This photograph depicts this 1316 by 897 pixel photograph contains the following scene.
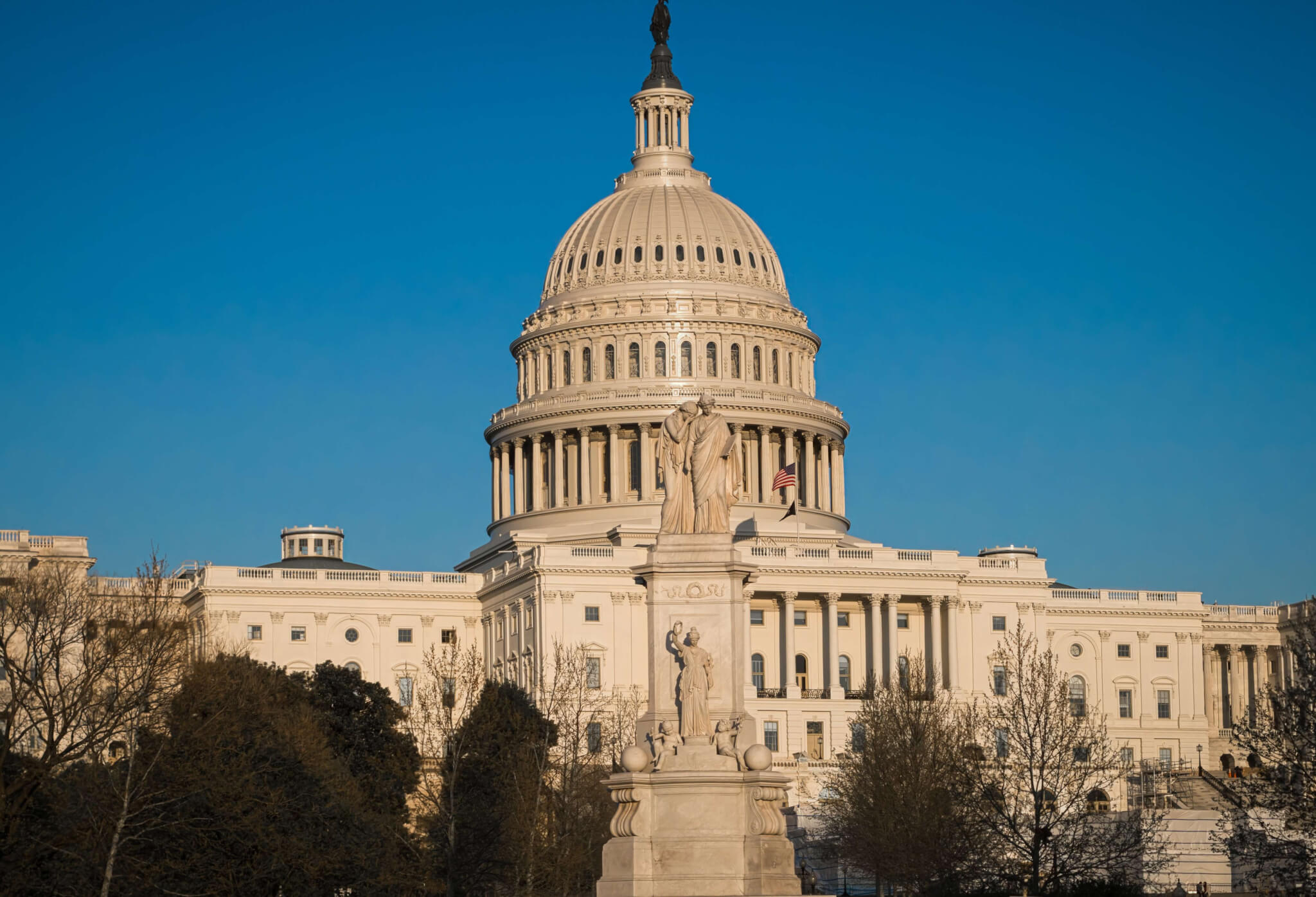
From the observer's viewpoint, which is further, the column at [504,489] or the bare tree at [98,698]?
the column at [504,489]

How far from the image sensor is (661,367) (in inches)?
6718

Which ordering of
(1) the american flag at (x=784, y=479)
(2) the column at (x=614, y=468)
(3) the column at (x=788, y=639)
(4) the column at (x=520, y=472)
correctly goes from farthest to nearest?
(4) the column at (x=520, y=472), (2) the column at (x=614, y=468), (3) the column at (x=788, y=639), (1) the american flag at (x=784, y=479)

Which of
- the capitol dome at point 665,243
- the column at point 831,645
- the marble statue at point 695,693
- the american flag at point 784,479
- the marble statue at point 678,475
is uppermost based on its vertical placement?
the capitol dome at point 665,243

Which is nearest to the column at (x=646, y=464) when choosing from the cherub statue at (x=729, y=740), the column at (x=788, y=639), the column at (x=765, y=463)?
the column at (x=765, y=463)

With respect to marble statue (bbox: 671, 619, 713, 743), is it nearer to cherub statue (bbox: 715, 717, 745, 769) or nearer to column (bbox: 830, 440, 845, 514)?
cherub statue (bbox: 715, 717, 745, 769)

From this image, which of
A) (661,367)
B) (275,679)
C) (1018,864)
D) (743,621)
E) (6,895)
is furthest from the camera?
(661,367)

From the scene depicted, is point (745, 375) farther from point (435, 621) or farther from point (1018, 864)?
point (1018, 864)

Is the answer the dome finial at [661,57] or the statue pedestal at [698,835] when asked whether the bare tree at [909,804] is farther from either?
the dome finial at [661,57]

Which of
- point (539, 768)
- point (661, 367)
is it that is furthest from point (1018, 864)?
point (661, 367)

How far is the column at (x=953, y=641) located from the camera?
149875 millimetres

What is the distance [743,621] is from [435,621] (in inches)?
4322

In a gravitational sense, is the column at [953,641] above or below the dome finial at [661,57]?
below

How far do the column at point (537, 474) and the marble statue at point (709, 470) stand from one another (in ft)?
399

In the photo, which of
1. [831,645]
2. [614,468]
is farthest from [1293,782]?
[614,468]
